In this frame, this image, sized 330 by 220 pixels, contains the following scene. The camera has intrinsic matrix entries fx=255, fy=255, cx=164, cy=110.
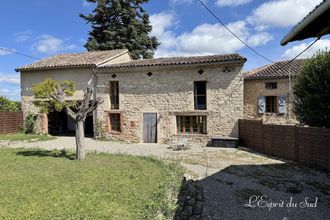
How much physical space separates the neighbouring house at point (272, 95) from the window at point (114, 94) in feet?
29.9

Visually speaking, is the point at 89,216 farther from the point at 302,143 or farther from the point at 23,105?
the point at 23,105

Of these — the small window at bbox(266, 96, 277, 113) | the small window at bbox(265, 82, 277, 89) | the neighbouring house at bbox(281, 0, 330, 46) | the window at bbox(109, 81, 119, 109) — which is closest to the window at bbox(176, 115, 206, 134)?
the window at bbox(109, 81, 119, 109)

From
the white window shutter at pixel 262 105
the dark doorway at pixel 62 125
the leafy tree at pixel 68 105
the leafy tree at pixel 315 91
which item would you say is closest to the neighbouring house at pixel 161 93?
the white window shutter at pixel 262 105

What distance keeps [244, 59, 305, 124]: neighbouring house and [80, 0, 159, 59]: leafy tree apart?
16609mm

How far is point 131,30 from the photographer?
100 feet

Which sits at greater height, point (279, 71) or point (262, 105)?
point (279, 71)

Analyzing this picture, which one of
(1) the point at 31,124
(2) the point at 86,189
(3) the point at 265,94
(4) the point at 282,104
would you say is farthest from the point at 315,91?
(1) the point at 31,124

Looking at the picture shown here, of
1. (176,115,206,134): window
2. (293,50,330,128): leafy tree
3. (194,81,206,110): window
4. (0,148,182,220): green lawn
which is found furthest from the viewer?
(176,115,206,134): window

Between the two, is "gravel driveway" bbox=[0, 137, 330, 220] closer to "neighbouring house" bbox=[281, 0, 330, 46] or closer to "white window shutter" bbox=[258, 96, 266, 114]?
"neighbouring house" bbox=[281, 0, 330, 46]

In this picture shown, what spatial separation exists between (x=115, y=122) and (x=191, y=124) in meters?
5.56

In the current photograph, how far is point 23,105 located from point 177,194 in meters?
17.8

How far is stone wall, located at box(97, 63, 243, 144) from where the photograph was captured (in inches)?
618

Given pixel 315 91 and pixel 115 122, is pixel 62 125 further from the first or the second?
pixel 315 91

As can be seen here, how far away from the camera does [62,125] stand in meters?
23.1
